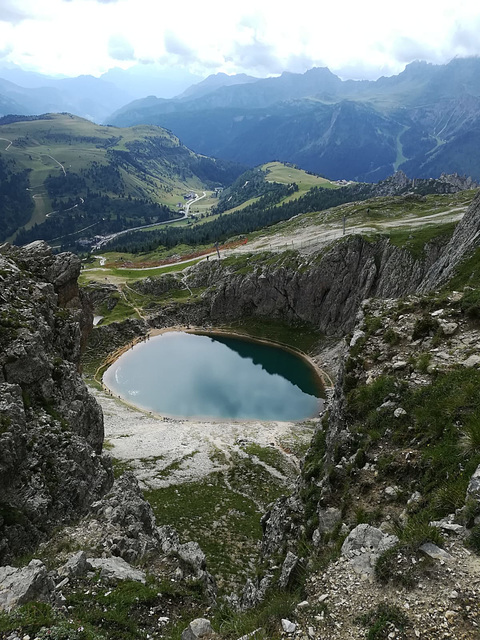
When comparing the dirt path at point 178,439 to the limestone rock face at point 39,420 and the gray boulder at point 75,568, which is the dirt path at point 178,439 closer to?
the limestone rock face at point 39,420

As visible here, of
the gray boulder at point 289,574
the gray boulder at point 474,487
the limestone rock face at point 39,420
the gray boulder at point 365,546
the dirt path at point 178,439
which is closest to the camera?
the gray boulder at point 474,487

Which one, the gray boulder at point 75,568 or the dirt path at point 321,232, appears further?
the dirt path at point 321,232

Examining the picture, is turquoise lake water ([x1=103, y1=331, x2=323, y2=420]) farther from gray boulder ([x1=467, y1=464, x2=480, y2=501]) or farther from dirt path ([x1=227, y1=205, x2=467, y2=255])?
gray boulder ([x1=467, y1=464, x2=480, y2=501])

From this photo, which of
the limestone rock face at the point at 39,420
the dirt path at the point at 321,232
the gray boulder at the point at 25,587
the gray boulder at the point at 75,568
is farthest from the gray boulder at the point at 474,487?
the dirt path at the point at 321,232

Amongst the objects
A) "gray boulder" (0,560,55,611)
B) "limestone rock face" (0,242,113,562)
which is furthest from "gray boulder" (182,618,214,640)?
"limestone rock face" (0,242,113,562)

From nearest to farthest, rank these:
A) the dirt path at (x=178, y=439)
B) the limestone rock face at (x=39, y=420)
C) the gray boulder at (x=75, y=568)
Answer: the gray boulder at (x=75, y=568) < the limestone rock face at (x=39, y=420) < the dirt path at (x=178, y=439)

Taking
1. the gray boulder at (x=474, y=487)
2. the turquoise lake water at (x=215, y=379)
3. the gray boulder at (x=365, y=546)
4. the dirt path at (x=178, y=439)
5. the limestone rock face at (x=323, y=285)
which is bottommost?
the turquoise lake water at (x=215, y=379)

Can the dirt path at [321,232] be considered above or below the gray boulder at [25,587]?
above
